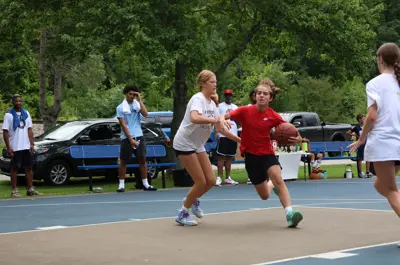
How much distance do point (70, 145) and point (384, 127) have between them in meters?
13.7

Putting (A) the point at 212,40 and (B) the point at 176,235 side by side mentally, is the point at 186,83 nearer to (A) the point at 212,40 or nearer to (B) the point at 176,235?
(A) the point at 212,40

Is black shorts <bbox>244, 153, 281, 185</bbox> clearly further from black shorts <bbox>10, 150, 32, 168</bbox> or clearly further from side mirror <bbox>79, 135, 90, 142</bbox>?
side mirror <bbox>79, 135, 90, 142</bbox>

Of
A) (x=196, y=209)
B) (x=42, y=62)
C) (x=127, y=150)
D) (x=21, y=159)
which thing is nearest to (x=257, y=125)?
(x=196, y=209)

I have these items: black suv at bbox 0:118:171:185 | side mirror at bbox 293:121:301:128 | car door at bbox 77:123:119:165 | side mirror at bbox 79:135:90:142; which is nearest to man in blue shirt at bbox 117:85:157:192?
car door at bbox 77:123:119:165

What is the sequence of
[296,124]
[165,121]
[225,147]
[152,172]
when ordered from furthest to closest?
[296,124] → [165,121] → [152,172] → [225,147]

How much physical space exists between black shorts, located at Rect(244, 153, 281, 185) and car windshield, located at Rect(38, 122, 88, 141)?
11136 millimetres

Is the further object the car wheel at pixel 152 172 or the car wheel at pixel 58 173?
the car wheel at pixel 152 172

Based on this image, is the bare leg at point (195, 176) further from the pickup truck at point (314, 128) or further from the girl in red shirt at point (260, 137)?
the pickup truck at point (314, 128)

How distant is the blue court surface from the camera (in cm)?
876

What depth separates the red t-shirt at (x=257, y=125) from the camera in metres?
11.2

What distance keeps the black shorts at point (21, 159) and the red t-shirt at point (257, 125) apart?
7260 millimetres

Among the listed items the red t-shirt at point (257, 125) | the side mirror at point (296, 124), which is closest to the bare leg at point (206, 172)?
the red t-shirt at point (257, 125)

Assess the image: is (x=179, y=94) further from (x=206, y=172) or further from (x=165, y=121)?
(x=206, y=172)

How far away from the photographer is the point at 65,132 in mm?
22281
